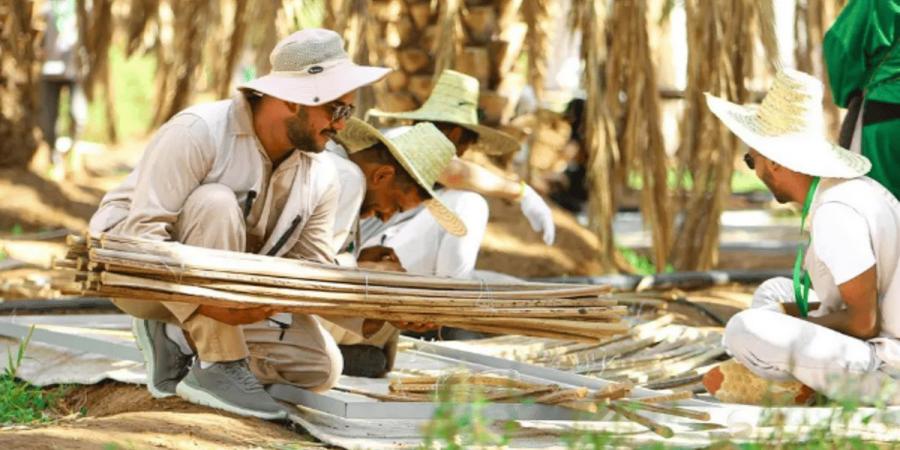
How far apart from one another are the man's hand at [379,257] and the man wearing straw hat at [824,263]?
1.40 m

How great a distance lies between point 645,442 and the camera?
3676 millimetres

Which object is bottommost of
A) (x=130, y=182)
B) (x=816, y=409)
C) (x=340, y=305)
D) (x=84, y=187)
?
(x=84, y=187)

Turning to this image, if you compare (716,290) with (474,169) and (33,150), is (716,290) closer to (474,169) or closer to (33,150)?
(474,169)

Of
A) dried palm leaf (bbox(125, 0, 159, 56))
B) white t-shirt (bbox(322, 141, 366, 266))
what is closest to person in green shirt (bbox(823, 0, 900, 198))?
white t-shirt (bbox(322, 141, 366, 266))

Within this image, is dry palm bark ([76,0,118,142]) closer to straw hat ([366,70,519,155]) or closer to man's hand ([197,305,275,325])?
straw hat ([366,70,519,155])

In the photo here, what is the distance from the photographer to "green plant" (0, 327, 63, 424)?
168 inches

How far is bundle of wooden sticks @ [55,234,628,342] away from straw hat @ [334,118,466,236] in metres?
0.46

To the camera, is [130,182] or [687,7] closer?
[130,182]

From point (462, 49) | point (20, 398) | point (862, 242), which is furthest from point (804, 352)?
point (462, 49)

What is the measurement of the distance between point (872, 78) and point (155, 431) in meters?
2.63

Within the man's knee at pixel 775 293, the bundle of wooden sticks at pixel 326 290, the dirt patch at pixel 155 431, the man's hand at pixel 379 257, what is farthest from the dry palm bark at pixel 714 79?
the dirt patch at pixel 155 431

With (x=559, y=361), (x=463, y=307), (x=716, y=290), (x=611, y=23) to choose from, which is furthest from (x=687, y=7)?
(x=463, y=307)

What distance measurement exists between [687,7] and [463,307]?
3233 millimetres

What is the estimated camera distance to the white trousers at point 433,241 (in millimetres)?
5562
